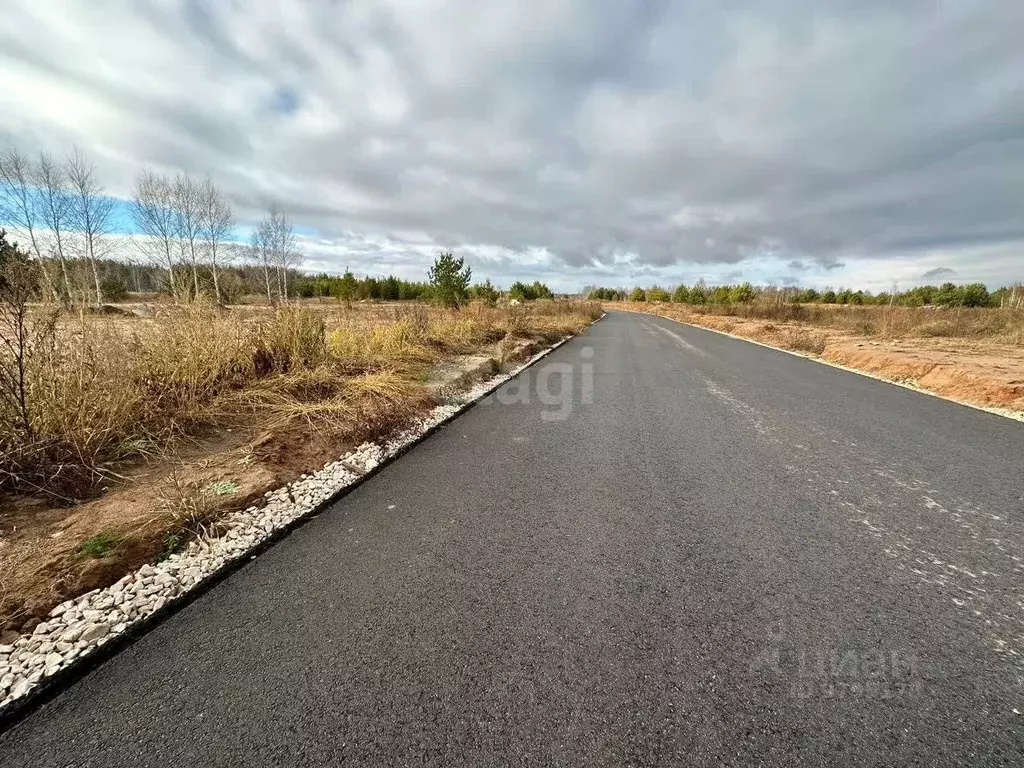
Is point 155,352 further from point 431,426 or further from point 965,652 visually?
point 965,652

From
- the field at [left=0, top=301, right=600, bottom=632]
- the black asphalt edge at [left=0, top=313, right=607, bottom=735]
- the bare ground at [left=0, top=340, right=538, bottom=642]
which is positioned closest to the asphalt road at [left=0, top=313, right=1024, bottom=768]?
the black asphalt edge at [left=0, top=313, right=607, bottom=735]

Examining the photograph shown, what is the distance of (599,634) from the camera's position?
2.05 m

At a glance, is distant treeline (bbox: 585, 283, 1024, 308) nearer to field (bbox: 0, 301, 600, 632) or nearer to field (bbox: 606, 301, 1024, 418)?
field (bbox: 606, 301, 1024, 418)

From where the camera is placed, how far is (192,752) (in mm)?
1500

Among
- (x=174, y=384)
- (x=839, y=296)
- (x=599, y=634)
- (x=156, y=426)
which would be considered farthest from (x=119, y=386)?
(x=839, y=296)

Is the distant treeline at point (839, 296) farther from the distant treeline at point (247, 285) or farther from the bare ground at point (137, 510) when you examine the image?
the bare ground at point (137, 510)

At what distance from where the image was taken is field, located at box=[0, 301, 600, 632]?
2.53 m

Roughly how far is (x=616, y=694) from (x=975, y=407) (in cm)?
872

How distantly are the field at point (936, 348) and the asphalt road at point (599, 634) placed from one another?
4.75 m

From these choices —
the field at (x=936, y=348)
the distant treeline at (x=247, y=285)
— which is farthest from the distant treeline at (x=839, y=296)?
the distant treeline at (x=247, y=285)

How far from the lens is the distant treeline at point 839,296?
39750 millimetres

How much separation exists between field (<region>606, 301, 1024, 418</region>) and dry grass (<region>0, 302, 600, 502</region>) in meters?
9.70

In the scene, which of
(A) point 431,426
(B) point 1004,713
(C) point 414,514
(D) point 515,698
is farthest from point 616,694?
(A) point 431,426

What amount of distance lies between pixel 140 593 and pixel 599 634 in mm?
2401
